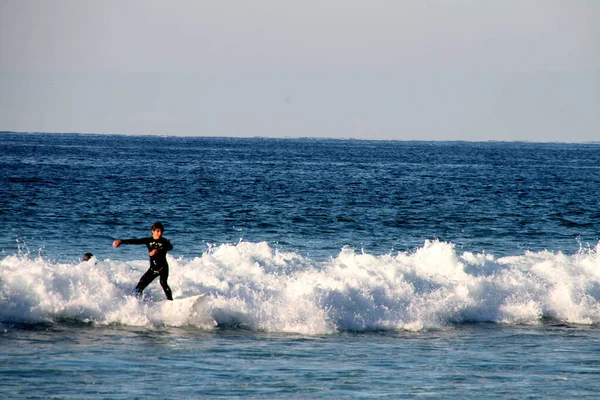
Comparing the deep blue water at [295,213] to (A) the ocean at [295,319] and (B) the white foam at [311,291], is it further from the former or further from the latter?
(B) the white foam at [311,291]

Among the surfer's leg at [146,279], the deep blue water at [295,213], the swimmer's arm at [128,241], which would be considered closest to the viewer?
the swimmer's arm at [128,241]

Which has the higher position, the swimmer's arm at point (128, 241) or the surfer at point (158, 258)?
the swimmer's arm at point (128, 241)

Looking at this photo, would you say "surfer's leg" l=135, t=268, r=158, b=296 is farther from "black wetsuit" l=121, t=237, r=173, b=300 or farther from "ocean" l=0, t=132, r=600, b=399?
"ocean" l=0, t=132, r=600, b=399

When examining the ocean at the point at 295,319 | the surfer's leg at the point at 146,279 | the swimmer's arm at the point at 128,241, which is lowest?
the ocean at the point at 295,319

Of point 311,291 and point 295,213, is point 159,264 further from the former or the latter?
point 295,213

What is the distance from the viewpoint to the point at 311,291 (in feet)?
50.7

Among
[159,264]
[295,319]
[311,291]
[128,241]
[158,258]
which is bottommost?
[295,319]

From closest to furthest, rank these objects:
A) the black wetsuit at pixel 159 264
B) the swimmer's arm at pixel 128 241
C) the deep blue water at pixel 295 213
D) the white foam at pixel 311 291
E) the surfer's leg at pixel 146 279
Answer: the swimmer's arm at pixel 128 241 → the black wetsuit at pixel 159 264 → the surfer's leg at pixel 146 279 → the white foam at pixel 311 291 → the deep blue water at pixel 295 213

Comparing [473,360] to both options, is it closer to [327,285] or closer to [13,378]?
[327,285]

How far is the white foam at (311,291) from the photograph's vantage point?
46.9 feet

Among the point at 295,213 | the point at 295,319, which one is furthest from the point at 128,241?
the point at 295,213

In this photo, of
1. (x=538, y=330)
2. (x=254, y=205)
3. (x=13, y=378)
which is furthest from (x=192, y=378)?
(x=254, y=205)

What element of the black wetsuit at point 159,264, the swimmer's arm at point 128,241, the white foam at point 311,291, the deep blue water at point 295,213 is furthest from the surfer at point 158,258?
the deep blue water at point 295,213

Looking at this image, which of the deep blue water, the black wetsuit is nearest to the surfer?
the black wetsuit
